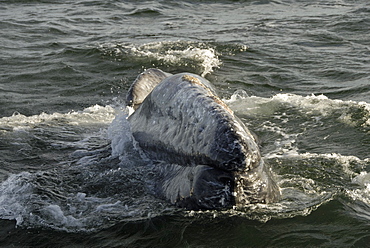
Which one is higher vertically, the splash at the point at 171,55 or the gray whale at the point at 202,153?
the gray whale at the point at 202,153

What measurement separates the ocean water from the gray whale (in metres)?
0.16

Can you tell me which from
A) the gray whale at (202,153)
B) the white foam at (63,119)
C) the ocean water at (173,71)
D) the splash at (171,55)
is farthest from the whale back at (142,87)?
the splash at (171,55)

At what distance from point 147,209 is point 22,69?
7503 mm

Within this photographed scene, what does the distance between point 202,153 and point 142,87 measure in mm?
2932

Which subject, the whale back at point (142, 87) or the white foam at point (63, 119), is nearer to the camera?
the whale back at point (142, 87)

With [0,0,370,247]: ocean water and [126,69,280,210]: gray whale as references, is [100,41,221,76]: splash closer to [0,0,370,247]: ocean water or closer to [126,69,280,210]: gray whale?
[0,0,370,247]: ocean water

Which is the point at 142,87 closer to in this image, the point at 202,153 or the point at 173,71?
the point at 202,153

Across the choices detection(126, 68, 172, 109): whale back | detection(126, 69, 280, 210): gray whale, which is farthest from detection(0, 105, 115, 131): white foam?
detection(126, 69, 280, 210): gray whale

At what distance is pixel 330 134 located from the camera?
23.7 feet

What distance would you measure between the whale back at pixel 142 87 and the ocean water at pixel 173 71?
0.99 feet

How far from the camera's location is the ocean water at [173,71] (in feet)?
15.8

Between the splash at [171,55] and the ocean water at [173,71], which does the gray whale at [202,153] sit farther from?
the splash at [171,55]

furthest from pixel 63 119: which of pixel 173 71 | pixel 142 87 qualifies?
pixel 173 71

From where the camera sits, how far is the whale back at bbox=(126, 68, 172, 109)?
7266 millimetres
